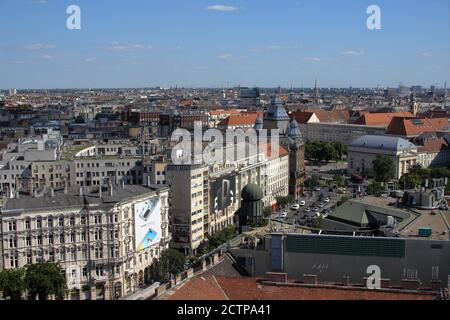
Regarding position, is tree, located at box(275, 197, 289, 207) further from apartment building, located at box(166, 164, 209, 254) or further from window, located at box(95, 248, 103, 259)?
window, located at box(95, 248, 103, 259)

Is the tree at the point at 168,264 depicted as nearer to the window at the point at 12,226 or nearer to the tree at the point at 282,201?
the window at the point at 12,226

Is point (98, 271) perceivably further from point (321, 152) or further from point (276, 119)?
point (321, 152)

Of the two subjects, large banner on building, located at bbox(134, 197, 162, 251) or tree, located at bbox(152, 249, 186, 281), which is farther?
large banner on building, located at bbox(134, 197, 162, 251)

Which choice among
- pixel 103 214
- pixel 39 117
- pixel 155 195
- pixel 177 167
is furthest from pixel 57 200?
pixel 39 117

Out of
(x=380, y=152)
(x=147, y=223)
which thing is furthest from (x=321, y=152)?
(x=147, y=223)

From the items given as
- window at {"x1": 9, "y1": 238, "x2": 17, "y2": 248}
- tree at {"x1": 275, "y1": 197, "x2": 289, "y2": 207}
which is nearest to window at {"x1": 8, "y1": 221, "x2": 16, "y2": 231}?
window at {"x1": 9, "y1": 238, "x2": 17, "y2": 248}
